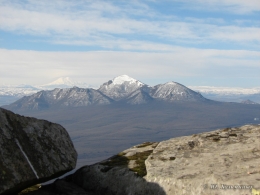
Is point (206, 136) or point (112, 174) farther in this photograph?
point (206, 136)

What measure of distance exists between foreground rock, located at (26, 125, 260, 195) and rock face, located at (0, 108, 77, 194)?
1929mm

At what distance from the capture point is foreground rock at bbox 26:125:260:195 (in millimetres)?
17656

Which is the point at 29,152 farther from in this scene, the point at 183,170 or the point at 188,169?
the point at 188,169

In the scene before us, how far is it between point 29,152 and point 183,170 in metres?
9.68

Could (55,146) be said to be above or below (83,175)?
above

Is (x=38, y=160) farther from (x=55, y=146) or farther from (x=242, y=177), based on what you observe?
(x=242, y=177)

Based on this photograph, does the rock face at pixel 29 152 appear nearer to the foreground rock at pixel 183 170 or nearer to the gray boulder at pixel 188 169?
the foreground rock at pixel 183 170

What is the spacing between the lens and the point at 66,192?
21.5 m

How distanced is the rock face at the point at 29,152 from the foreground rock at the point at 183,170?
6.33ft

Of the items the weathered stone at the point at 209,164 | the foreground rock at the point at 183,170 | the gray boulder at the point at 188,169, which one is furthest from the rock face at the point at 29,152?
the weathered stone at the point at 209,164

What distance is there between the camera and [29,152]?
2069 centimetres

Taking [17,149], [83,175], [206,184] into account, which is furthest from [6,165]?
[206,184]

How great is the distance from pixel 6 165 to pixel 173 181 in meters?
9.55

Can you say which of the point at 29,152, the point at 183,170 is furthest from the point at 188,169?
the point at 29,152
